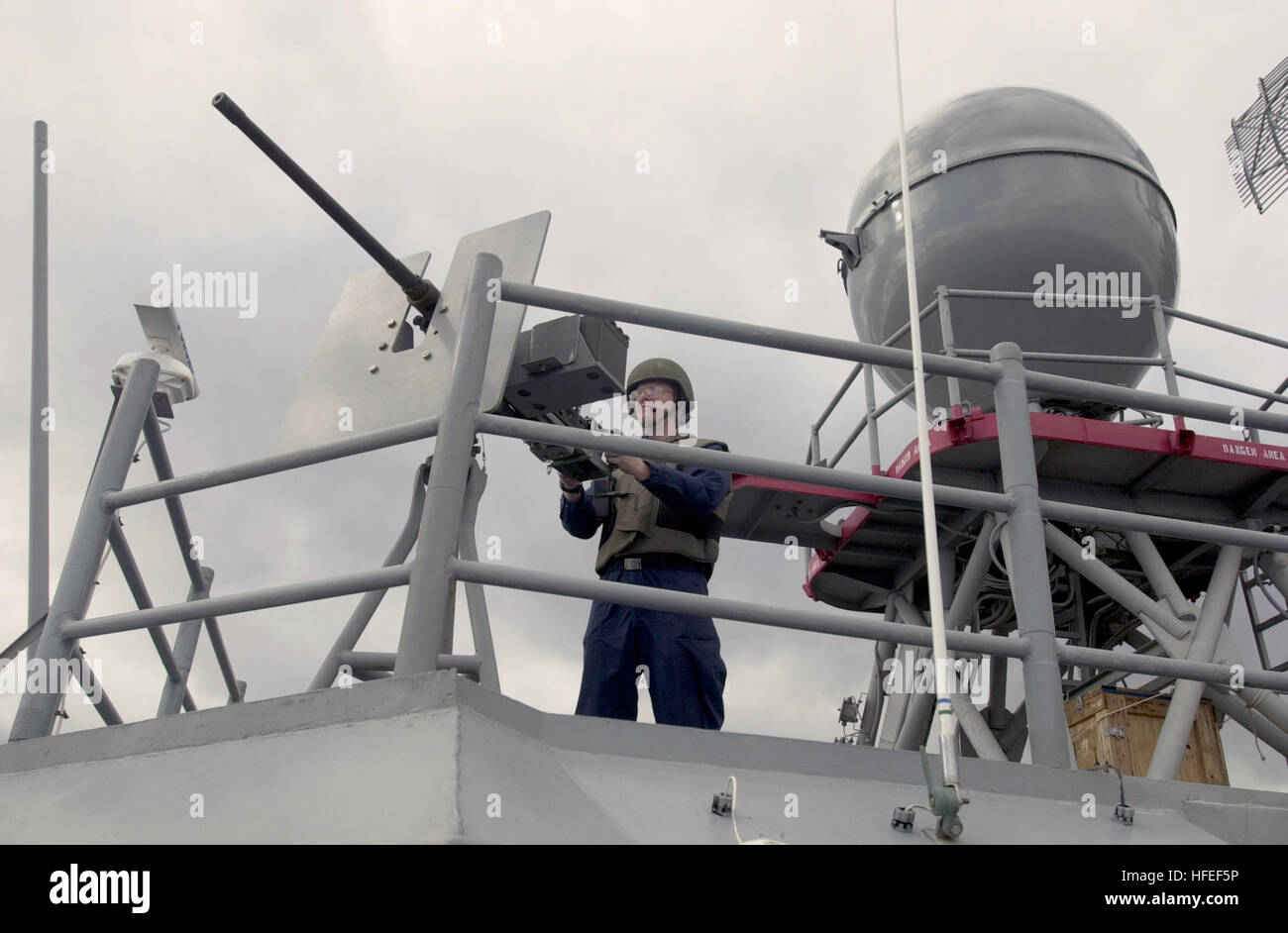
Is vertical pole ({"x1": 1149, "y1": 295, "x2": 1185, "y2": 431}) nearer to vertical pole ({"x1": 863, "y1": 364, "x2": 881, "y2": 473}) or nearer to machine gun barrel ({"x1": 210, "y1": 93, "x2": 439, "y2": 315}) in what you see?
vertical pole ({"x1": 863, "y1": 364, "x2": 881, "y2": 473})

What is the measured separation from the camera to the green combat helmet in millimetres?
3744

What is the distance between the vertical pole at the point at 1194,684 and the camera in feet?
19.5

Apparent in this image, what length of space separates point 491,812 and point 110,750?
3.43ft

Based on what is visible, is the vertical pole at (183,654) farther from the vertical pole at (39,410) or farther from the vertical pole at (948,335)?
the vertical pole at (948,335)

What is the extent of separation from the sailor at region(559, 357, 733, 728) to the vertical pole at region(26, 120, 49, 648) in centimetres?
204

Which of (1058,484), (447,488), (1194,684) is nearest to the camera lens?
(447,488)

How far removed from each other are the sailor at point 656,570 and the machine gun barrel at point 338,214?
77 centimetres

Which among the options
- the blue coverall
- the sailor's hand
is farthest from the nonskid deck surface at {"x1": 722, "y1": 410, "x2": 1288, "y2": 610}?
the sailor's hand

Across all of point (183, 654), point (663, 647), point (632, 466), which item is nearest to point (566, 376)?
point (632, 466)

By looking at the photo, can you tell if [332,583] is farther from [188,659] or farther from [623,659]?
[188,659]

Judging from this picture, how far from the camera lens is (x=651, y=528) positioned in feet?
11.3

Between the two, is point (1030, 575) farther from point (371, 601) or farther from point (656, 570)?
point (371, 601)

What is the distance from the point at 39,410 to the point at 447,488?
2927mm

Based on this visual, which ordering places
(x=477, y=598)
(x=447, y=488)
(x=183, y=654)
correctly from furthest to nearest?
(x=183, y=654), (x=477, y=598), (x=447, y=488)
